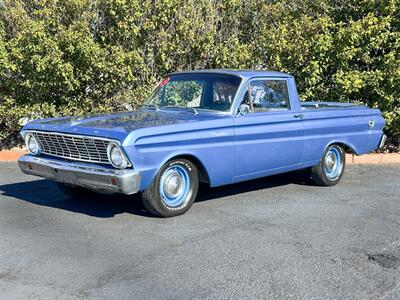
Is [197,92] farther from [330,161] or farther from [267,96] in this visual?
[330,161]

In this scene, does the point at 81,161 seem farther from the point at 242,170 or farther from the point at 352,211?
the point at 352,211

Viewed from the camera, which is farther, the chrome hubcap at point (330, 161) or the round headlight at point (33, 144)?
the chrome hubcap at point (330, 161)

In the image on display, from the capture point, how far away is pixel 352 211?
623 centimetres

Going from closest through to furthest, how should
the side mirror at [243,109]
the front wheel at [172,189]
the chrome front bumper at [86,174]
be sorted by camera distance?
the chrome front bumper at [86,174] → the front wheel at [172,189] → the side mirror at [243,109]

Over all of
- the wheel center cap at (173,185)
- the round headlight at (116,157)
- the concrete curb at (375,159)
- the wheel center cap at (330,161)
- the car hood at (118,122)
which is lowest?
the concrete curb at (375,159)

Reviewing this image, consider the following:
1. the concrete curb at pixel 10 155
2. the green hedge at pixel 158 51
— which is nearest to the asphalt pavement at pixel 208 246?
the concrete curb at pixel 10 155

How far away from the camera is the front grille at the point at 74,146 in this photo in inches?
210

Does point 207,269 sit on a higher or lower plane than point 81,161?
lower

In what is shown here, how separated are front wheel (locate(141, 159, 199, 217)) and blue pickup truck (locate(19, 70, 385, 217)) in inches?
0.4

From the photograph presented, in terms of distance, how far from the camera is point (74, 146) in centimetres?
559

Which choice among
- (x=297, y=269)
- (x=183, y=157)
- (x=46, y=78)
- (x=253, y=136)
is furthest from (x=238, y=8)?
(x=297, y=269)

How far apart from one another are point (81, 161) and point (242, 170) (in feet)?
6.00

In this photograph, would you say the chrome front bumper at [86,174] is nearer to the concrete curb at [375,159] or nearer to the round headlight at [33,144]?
the round headlight at [33,144]

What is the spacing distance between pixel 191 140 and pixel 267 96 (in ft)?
5.17
